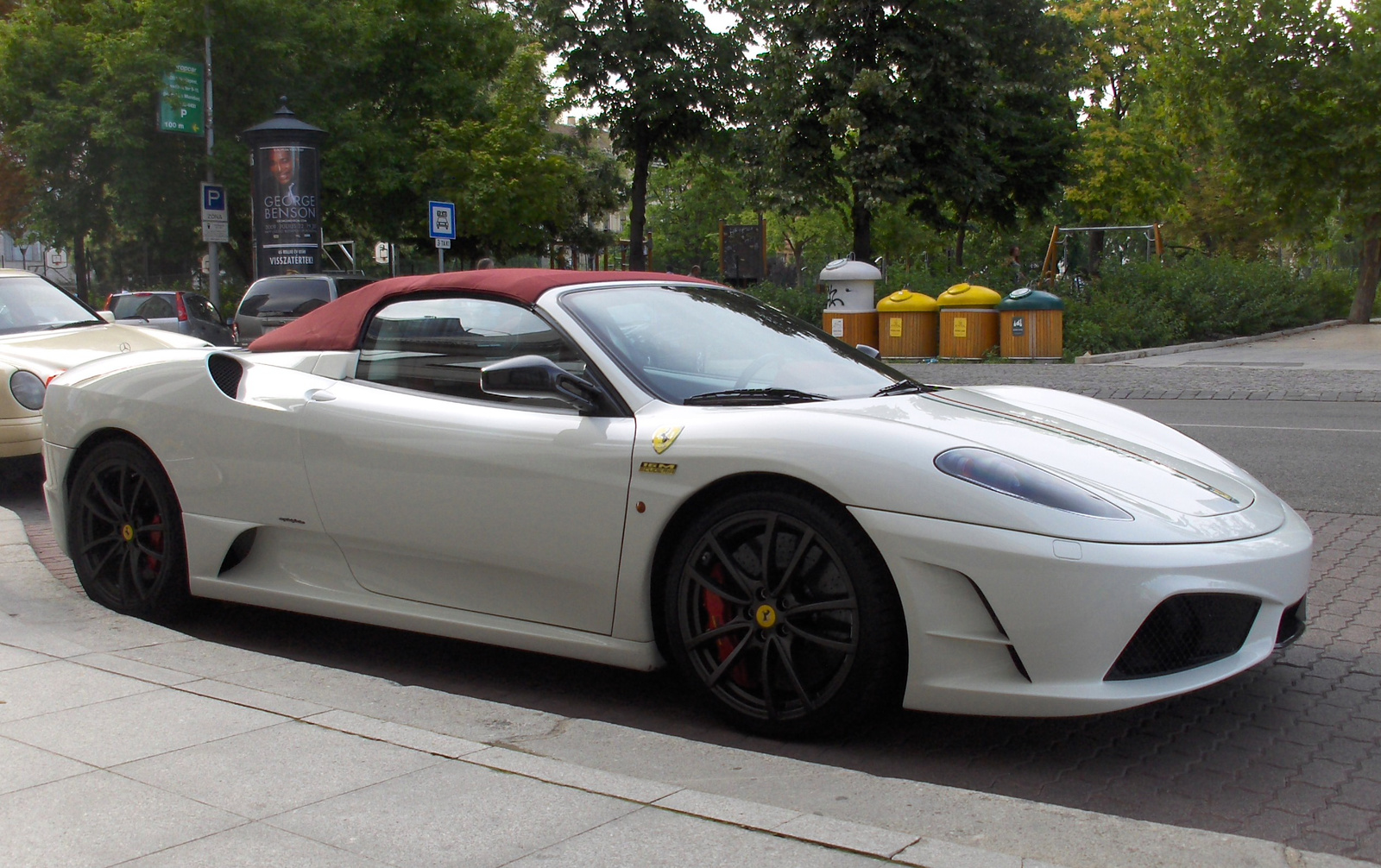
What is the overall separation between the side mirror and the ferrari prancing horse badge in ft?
0.87

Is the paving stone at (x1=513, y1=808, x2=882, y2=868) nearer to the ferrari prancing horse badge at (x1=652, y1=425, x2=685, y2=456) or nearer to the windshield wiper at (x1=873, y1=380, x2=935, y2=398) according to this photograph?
the ferrari prancing horse badge at (x1=652, y1=425, x2=685, y2=456)

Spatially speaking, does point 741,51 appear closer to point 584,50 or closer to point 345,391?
point 584,50

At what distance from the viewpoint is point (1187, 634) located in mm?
3236

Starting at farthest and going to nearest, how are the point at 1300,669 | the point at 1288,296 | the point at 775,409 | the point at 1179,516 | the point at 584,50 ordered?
1. the point at 584,50
2. the point at 1288,296
3. the point at 1300,669
4. the point at 775,409
5. the point at 1179,516

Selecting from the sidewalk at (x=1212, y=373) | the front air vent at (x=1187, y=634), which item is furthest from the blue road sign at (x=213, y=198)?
the front air vent at (x=1187, y=634)

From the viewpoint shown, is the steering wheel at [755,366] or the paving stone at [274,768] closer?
the paving stone at [274,768]

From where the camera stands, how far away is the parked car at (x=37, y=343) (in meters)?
7.82

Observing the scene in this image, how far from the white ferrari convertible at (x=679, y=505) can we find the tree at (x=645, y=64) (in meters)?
29.4

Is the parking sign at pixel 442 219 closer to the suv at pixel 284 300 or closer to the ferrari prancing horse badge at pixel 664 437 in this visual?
the suv at pixel 284 300

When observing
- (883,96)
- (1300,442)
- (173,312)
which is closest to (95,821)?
(1300,442)

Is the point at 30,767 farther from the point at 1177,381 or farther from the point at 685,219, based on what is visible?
the point at 685,219

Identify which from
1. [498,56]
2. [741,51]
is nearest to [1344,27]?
[741,51]

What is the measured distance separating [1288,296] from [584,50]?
18.3 metres

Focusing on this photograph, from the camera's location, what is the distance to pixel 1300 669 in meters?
4.12
